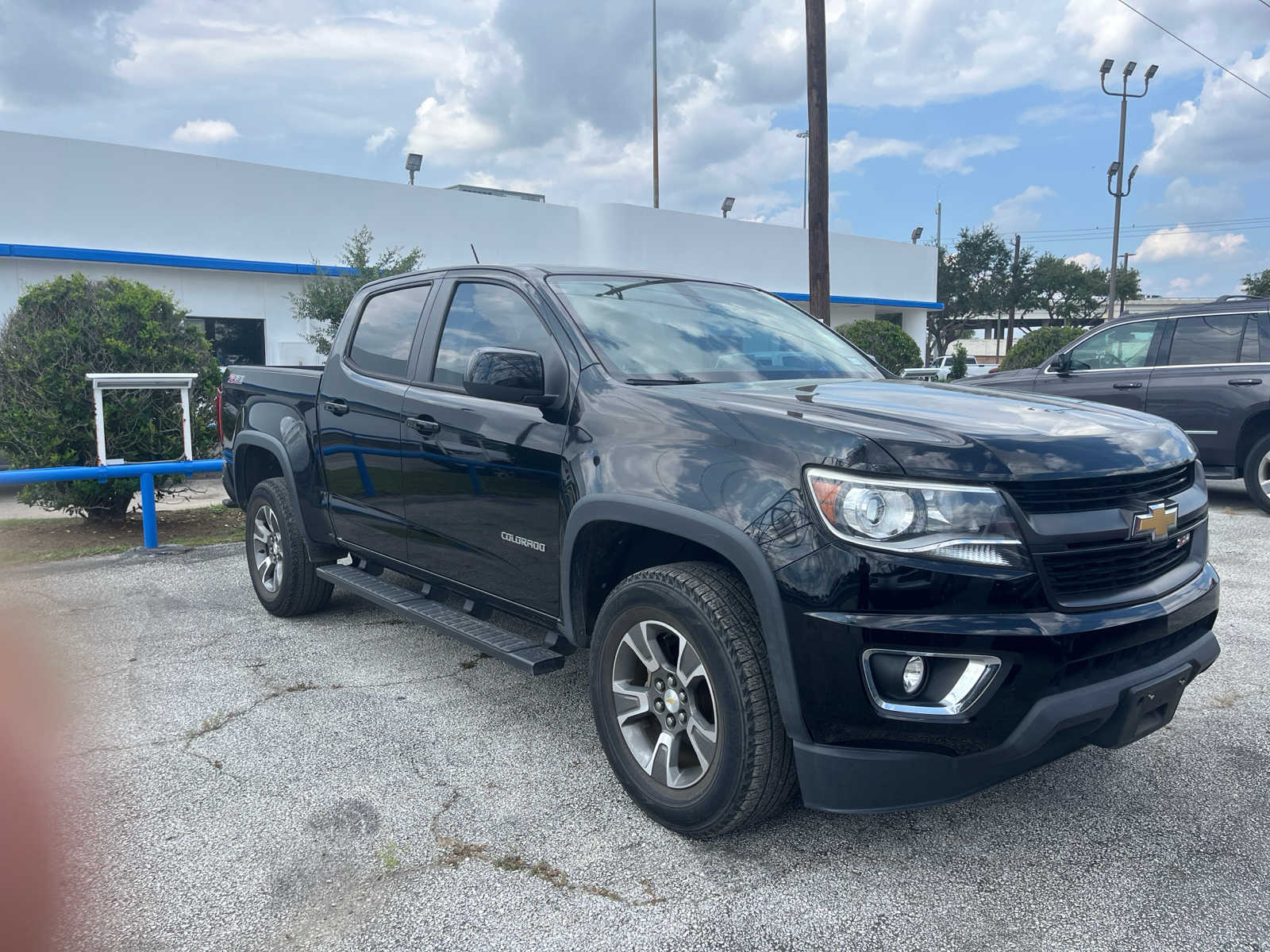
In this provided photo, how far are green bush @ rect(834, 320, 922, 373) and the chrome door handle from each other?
540 inches

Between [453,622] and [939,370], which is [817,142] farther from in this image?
[453,622]

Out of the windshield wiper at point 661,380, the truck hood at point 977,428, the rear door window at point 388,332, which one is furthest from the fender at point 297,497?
the truck hood at point 977,428

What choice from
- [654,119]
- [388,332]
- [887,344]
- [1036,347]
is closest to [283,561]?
[388,332]

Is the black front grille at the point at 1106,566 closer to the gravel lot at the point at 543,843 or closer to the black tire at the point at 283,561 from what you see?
the gravel lot at the point at 543,843

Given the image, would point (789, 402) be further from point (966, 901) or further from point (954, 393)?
point (966, 901)

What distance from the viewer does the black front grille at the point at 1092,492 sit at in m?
2.59

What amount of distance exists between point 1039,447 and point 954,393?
0.86 m

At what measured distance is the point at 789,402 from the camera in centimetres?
307

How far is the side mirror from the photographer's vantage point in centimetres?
342

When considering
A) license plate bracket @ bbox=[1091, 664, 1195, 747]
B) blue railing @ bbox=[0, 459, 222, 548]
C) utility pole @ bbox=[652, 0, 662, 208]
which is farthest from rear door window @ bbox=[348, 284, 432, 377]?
utility pole @ bbox=[652, 0, 662, 208]

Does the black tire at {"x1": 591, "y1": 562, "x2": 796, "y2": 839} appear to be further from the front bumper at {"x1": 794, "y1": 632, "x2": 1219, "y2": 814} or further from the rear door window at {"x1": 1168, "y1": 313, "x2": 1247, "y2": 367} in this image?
the rear door window at {"x1": 1168, "y1": 313, "x2": 1247, "y2": 367}

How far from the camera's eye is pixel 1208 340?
8.99 metres

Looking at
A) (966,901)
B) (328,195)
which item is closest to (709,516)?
(966,901)

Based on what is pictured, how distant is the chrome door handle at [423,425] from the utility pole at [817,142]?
8213mm
